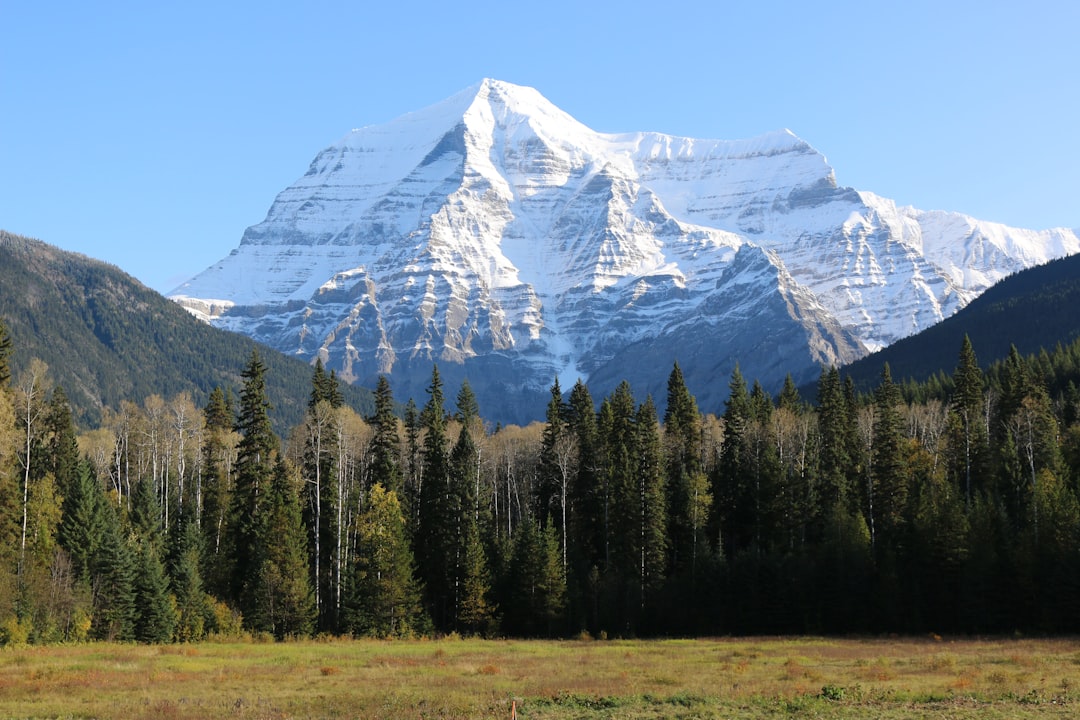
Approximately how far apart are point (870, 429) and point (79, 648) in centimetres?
7714

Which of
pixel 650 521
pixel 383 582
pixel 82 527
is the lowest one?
pixel 383 582

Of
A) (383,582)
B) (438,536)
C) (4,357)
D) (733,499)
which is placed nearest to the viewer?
(4,357)

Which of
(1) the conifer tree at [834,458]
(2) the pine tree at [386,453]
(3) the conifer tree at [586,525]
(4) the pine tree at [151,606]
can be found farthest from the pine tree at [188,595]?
(1) the conifer tree at [834,458]

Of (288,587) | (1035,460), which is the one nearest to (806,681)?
(288,587)

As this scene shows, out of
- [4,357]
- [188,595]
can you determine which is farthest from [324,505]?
[4,357]

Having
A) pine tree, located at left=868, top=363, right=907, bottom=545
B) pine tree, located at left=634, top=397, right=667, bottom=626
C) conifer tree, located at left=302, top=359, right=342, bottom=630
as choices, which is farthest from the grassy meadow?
pine tree, located at left=868, top=363, right=907, bottom=545

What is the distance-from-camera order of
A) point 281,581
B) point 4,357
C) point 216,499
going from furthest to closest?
point 216,499
point 281,581
point 4,357

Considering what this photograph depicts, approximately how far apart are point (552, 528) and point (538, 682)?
44294mm

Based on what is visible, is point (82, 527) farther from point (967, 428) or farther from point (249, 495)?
point (967, 428)

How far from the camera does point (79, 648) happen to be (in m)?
60.7

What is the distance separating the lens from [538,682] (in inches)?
1913

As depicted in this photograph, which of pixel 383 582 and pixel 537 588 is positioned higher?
pixel 383 582

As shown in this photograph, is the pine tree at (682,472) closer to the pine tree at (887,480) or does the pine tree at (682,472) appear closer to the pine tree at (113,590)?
the pine tree at (887,480)

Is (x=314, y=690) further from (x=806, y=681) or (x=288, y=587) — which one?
(x=288, y=587)
